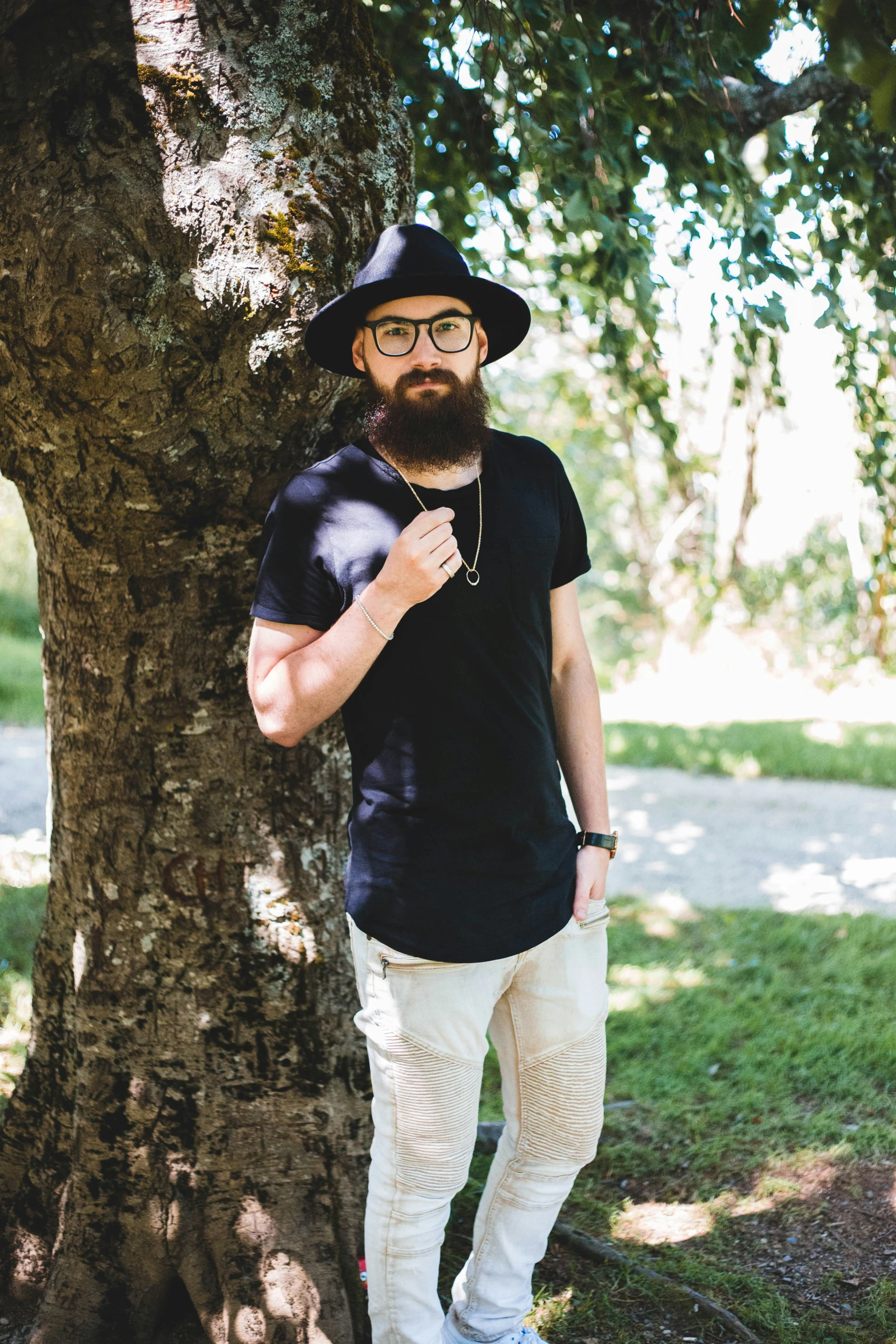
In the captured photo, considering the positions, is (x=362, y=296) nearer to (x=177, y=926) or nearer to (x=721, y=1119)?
(x=177, y=926)

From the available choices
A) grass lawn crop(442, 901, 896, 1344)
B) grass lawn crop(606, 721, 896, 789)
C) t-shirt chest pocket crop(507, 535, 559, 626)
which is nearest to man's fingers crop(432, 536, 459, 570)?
t-shirt chest pocket crop(507, 535, 559, 626)

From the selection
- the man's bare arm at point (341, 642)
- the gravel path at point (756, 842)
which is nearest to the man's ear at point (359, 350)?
the man's bare arm at point (341, 642)

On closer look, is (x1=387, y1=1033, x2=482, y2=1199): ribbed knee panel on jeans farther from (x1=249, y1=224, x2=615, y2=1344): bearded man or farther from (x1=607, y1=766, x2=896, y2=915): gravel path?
(x1=607, y1=766, x2=896, y2=915): gravel path

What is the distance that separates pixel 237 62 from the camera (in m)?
2.25

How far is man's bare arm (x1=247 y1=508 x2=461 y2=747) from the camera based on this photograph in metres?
1.94

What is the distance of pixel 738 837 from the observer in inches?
278

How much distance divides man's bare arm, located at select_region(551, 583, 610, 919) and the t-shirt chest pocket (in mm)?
161

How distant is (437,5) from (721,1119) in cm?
387

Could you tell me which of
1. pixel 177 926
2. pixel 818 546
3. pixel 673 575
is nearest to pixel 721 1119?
pixel 177 926

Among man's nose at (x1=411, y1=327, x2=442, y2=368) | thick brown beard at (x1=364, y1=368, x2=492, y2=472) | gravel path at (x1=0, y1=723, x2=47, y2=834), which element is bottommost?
gravel path at (x1=0, y1=723, x2=47, y2=834)

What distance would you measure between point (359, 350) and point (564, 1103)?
5.44ft

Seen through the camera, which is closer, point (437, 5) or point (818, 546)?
point (437, 5)

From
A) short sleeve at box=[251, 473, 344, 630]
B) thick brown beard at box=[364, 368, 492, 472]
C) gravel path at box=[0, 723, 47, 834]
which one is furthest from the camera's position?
gravel path at box=[0, 723, 47, 834]

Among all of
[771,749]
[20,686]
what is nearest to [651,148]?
[771,749]
